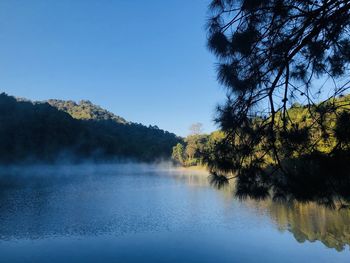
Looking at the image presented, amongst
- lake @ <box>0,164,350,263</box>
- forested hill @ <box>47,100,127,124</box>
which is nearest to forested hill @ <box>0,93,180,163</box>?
forested hill @ <box>47,100,127,124</box>

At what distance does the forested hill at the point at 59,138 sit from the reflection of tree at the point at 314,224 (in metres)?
34.0

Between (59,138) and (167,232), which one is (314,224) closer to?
(167,232)

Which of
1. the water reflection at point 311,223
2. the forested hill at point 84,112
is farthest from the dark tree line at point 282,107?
the forested hill at point 84,112

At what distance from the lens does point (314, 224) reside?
864cm

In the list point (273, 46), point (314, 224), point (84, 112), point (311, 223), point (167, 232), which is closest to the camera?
point (273, 46)

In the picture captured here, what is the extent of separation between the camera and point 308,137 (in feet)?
8.55

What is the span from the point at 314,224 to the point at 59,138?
41.9m

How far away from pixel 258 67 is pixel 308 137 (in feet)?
2.27

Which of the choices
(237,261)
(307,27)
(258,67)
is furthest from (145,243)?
(307,27)

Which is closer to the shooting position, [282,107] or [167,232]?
[282,107]

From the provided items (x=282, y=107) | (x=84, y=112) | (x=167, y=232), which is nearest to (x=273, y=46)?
(x=282, y=107)

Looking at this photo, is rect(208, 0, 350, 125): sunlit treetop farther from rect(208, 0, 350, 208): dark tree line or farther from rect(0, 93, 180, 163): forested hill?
rect(0, 93, 180, 163): forested hill

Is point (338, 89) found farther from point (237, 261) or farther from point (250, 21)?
point (237, 261)

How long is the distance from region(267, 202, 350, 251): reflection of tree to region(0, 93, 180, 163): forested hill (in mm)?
33999
